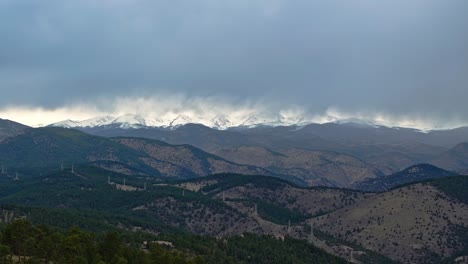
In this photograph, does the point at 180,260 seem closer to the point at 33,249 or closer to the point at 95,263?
the point at 95,263

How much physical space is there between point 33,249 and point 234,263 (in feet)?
226

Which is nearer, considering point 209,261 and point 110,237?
point 110,237

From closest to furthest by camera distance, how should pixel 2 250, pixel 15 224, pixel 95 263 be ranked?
pixel 2 250 → pixel 95 263 → pixel 15 224

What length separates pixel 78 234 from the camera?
→ 157125 millimetres

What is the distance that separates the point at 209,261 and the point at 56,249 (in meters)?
59.4

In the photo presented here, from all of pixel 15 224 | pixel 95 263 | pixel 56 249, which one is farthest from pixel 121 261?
pixel 15 224

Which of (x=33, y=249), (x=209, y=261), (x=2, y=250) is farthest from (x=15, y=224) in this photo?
(x=209, y=261)

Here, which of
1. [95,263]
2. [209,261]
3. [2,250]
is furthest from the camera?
[209,261]

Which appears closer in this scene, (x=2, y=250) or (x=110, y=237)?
(x=2, y=250)

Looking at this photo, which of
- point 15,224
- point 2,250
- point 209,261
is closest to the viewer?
point 2,250

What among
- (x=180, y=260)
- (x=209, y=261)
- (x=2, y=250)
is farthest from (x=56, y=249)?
(x=209, y=261)

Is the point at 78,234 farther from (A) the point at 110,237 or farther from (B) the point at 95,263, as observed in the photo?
(B) the point at 95,263

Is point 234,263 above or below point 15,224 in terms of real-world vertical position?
below

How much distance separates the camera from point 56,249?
145250 mm
